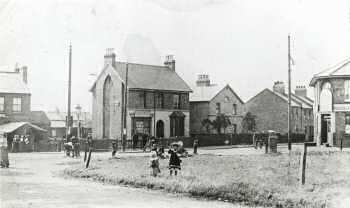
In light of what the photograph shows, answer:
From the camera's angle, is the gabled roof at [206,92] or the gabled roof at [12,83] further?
the gabled roof at [206,92]

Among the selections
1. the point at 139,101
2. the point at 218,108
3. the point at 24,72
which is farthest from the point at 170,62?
the point at 24,72

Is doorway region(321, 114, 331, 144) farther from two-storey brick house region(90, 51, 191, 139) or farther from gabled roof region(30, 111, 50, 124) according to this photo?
gabled roof region(30, 111, 50, 124)

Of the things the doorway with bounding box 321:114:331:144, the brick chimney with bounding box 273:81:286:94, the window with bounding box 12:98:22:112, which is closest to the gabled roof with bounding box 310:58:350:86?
the doorway with bounding box 321:114:331:144

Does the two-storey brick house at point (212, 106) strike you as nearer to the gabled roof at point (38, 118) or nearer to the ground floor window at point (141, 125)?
the ground floor window at point (141, 125)

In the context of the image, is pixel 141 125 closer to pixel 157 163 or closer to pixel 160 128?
pixel 160 128

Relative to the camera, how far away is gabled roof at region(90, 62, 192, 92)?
4584 centimetres

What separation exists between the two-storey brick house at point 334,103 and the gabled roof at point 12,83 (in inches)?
969

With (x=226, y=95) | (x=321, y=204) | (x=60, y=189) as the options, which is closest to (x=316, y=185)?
(x=321, y=204)

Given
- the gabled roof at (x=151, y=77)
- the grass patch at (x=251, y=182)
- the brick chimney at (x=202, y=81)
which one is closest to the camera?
the grass patch at (x=251, y=182)

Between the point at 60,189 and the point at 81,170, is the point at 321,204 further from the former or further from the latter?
the point at 81,170

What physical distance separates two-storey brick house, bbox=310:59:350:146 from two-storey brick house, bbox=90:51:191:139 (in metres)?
15.7

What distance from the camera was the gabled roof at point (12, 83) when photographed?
42.5 metres

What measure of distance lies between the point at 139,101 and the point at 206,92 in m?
14.1

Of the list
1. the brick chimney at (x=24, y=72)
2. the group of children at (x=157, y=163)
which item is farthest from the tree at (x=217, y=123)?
the group of children at (x=157, y=163)
